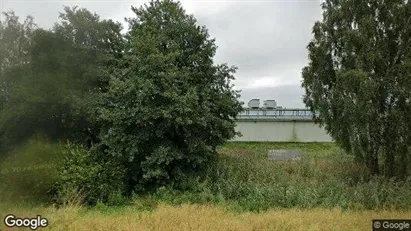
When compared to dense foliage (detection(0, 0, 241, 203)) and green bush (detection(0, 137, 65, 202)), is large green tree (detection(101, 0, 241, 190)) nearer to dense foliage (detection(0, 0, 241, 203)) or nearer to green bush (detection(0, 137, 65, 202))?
dense foliage (detection(0, 0, 241, 203))

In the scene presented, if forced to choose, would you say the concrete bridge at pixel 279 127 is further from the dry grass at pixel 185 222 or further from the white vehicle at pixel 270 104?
the dry grass at pixel 185 222

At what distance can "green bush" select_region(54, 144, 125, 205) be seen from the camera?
1116cm

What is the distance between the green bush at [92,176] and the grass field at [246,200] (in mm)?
621

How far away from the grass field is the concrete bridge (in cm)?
529

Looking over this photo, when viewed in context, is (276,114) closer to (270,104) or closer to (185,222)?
(270,104)

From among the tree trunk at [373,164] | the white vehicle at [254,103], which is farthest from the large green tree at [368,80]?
the white vehicle at [254,103]

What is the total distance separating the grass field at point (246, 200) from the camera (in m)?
6.38

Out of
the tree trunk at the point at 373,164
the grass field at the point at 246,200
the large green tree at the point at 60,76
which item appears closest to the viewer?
the grass field at the point at 246,200

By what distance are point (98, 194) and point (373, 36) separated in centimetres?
1081

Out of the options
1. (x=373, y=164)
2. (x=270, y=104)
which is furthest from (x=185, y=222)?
(x=270, y=104)

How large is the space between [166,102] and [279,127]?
1164 cm

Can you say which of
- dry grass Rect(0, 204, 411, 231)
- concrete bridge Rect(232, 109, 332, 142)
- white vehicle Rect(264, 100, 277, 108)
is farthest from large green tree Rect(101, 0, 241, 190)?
white vehicle Rect(264, 100, 277, 108)

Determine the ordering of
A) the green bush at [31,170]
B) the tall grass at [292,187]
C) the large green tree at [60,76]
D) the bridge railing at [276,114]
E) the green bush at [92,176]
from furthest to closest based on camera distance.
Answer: the bridge railing at [276,114] → the green bush at [92,176] → the large green tree at [60,76] → the tall grass at [292,187] → the green bush at [31,170]

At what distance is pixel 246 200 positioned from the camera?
10.7 metres
